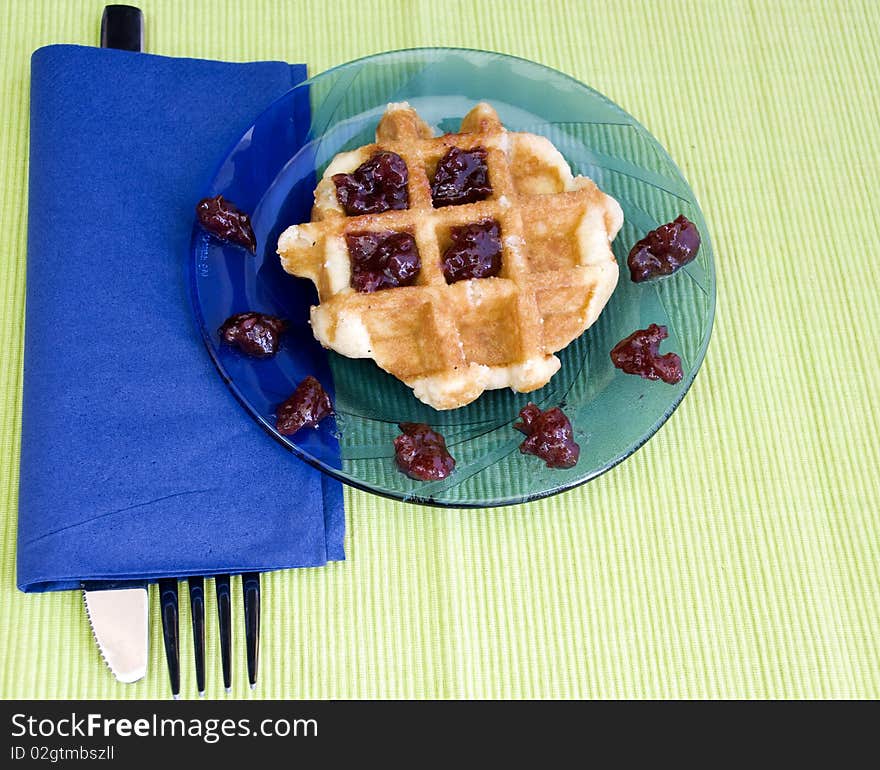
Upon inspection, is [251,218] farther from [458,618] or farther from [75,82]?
[458,618]

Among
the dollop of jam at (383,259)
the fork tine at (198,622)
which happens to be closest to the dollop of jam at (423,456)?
the dollop of jam at (383,259)

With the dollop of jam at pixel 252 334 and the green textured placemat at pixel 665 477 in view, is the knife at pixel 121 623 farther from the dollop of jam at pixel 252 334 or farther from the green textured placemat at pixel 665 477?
the dollop of jam at pixel 252 334

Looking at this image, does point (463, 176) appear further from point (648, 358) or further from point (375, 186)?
point (648, 358)

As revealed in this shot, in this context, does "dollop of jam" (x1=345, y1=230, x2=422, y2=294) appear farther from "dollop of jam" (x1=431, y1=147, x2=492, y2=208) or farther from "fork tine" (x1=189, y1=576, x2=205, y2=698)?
"fork tine" (x1=189, y1=576, x2=205, y2=698)

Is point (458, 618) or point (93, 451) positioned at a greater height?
point (93, 451)

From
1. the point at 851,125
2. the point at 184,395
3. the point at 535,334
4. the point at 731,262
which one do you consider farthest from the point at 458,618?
the point at 851,125
